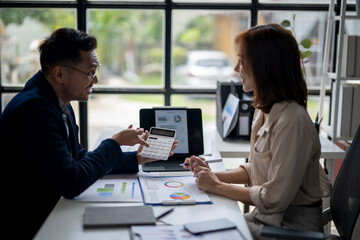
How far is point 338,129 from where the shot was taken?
2.90 m

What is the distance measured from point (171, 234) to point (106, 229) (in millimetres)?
207

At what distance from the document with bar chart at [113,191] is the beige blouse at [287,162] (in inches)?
17.9

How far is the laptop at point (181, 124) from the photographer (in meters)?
2.21

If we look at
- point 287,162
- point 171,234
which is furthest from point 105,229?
point 287,162

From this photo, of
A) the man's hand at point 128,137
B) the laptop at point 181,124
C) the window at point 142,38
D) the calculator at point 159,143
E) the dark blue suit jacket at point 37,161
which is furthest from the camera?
the window at point 142,38

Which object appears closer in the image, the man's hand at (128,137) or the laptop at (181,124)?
the man's hand at (128,137)

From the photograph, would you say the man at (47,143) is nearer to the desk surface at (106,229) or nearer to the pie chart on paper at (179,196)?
the desk surface at (106,229)

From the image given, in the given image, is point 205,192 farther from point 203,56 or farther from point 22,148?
point 203,56

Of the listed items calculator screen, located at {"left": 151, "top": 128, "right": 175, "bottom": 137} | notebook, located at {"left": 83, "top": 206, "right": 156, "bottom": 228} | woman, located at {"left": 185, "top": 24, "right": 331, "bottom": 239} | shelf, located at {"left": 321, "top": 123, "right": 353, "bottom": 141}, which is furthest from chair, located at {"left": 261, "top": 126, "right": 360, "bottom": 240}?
shelf, located at {"left": 321, "top": 123, "right": 353, "bottom": 141}

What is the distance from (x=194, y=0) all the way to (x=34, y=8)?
1.16 metres

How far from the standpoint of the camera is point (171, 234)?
1.33m

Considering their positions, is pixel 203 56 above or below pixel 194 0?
below

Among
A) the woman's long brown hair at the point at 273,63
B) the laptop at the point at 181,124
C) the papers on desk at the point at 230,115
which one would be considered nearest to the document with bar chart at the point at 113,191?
the laptop at the point at 181,124

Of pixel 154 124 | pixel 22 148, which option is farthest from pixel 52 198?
pixel 154 124
